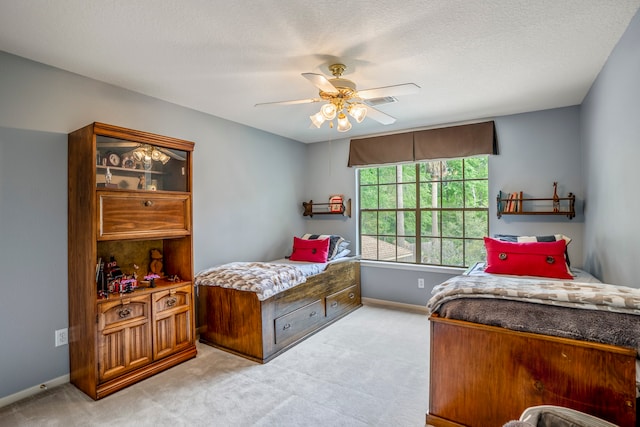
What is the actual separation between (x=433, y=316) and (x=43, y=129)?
306 cm

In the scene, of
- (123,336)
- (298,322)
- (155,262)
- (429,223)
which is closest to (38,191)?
(155,262)

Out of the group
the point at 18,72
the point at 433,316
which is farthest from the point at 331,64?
the point at 18,72

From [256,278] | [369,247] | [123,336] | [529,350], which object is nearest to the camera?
[529,350]

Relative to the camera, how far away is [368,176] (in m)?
4.76

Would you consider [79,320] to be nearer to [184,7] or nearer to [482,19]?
[184,7]

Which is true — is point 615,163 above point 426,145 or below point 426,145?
below

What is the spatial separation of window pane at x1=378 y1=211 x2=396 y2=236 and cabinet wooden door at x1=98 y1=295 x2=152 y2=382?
10.2 feet

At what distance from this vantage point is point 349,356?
113 inches

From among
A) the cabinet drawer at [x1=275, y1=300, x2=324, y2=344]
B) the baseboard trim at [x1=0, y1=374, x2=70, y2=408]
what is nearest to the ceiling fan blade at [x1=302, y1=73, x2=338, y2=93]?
the cabinet drawer at [x1=275, y1=300, x2=324, y2=344]

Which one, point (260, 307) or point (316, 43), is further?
point (260, 307)

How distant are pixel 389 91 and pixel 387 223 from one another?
8.68ft

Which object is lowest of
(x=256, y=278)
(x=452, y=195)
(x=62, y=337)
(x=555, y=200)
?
(x=62, y=337)

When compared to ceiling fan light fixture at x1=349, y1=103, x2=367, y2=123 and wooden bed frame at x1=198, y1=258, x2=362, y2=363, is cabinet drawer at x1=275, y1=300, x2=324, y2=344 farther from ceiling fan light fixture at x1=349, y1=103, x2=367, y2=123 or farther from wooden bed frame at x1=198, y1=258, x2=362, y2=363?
ceiling fan light fixture at x1=349, y1=103, x2=367, y2=123

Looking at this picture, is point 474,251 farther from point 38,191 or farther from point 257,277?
point 38,191
